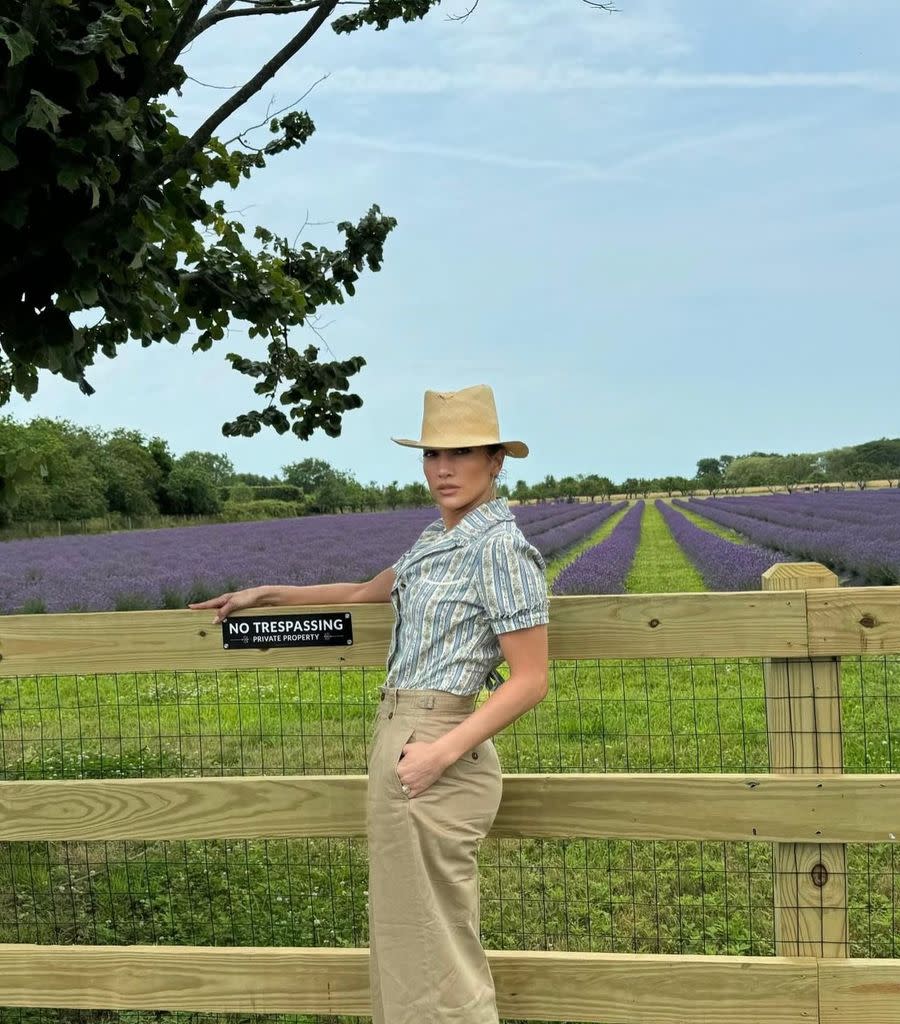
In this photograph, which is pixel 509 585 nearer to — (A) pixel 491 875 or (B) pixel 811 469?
(A) pixel 491 875

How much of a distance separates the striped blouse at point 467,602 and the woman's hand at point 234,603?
66cm

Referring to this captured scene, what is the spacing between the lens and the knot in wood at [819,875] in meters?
2.96

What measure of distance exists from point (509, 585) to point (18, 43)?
1640 mm

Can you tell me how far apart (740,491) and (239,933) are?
56.7 meters

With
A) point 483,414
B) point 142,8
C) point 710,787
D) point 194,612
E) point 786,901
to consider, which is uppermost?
point 142,8

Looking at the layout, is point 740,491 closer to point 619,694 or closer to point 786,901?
point 619,694

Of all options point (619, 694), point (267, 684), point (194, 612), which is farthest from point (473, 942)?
point (267, 684)

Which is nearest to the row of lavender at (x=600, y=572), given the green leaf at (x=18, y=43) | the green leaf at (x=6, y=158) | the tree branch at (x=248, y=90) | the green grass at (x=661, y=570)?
the green grass at (x=661, y=570)

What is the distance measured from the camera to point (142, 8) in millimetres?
2953

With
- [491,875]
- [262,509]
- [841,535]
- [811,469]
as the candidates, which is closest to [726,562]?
[841,535]

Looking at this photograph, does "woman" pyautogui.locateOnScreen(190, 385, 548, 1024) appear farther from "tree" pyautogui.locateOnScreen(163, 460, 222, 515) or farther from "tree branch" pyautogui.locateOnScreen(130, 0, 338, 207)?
"tree" pyautogui.locateOnScreen(163, 460, 222, 515)

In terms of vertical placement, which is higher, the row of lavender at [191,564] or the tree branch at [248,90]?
the tree branch at [248,90]

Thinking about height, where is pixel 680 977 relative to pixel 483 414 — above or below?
below

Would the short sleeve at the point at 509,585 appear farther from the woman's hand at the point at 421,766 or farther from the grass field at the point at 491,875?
the grass field at the point at 491,875
